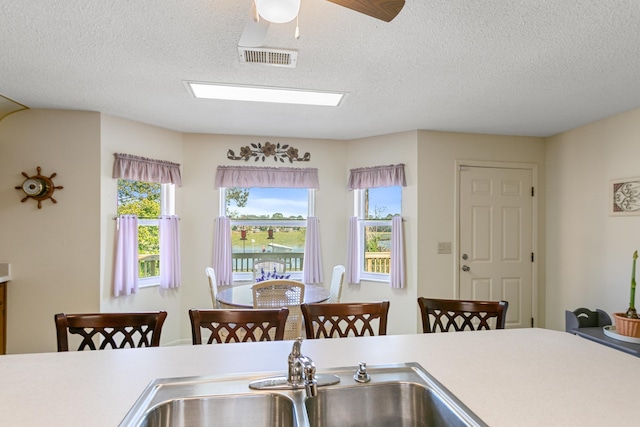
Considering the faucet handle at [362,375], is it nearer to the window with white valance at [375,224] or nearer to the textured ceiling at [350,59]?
the textured ceiling at [350,59]

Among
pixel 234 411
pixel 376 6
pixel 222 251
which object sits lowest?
pixel 234 411

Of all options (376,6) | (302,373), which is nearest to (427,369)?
(302,373)

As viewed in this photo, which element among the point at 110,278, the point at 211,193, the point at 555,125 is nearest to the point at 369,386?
the point at 110,278

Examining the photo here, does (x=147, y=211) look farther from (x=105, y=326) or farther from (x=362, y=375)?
(x=362, y=375)

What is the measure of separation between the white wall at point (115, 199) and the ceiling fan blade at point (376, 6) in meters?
2.93

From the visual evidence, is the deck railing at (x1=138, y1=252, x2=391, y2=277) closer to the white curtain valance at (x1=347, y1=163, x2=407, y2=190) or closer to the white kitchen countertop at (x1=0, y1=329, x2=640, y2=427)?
the white curtain valance at (x1=347, y1=163, x2=407, y2=190)

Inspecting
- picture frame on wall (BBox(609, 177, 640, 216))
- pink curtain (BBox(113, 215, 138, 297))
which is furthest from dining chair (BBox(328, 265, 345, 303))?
picture frame on wall (BBox(609, 177, 640, 216))

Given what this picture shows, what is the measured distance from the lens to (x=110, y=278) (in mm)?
3297

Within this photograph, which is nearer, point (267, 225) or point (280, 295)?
point (280, 295)

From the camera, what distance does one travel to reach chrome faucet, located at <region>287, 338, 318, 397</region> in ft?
3.17

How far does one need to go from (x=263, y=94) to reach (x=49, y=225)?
2.31 metres

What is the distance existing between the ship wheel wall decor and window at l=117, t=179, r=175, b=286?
563mm

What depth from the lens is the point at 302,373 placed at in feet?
3.31

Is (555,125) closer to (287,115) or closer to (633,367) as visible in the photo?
(287,115)
